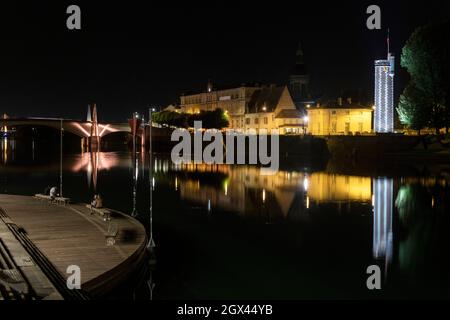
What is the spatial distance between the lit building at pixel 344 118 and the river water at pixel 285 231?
3614 cm

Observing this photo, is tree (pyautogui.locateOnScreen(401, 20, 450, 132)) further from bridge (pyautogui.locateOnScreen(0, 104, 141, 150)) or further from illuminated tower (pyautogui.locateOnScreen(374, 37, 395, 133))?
bridge (pyautogui.locateOnScreen(0, 104, 141, 150))

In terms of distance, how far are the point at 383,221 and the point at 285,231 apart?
23.1 feet

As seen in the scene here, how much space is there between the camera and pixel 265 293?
17.6m

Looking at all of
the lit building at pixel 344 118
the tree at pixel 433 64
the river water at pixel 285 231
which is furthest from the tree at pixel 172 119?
the river water at pixel 285 231

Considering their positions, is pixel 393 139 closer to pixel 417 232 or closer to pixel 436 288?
pixel 417 232

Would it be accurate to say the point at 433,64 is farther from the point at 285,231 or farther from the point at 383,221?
the point at 285,231

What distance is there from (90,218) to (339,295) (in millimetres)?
11061

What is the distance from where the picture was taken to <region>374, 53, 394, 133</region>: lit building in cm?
7831

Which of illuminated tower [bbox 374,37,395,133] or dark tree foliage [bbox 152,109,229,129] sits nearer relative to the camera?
illuminated tower [bbox 374,37,395,133]

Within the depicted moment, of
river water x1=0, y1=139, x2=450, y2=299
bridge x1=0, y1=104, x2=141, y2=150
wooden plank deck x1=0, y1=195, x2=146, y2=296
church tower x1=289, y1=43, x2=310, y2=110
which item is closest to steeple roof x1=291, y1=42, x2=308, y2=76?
church tower x1=289, y1=43, x2=310, y2=110

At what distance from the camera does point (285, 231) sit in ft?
93.0

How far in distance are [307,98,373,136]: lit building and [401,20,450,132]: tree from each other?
74.8 ft
